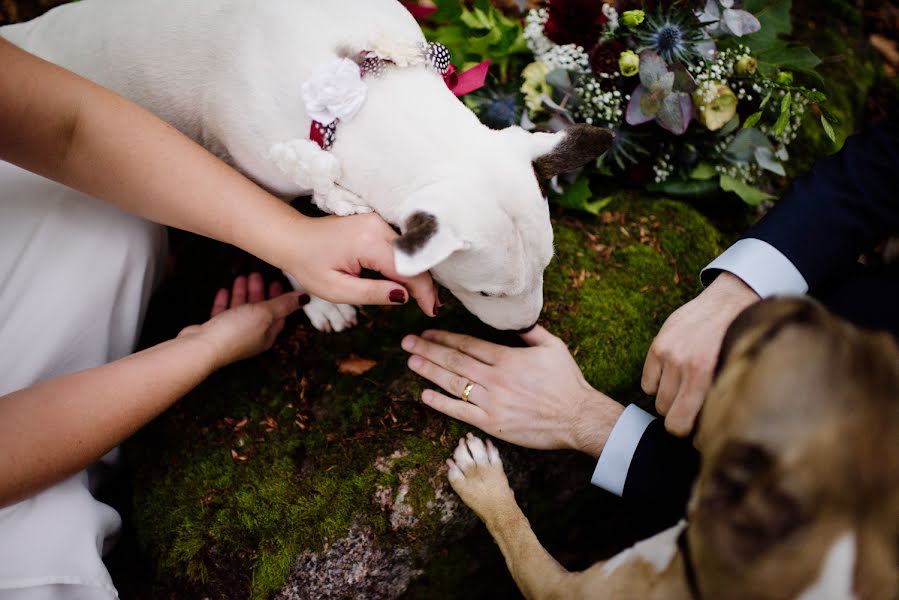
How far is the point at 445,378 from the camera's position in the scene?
93.2 inches

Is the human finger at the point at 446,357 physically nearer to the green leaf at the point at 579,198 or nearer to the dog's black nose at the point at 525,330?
the dog's black nose at the point at 525,330

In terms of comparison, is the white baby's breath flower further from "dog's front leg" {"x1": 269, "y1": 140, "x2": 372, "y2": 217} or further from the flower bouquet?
the flower bouquet

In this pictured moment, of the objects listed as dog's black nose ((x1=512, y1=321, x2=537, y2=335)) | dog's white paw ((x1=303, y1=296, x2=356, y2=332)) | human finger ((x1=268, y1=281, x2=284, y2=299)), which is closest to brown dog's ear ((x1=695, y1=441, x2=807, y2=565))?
dog's black nose ((x1=512, y1=321, x2=537, y2=335))

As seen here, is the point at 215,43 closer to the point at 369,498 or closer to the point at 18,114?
the point at 18,114

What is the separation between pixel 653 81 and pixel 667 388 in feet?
4.33

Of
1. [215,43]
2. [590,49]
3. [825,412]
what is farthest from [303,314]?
[825,412]

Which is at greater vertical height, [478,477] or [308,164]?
[308,164]

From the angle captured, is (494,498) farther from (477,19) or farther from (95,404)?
(477,19)

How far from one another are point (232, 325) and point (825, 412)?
2.01 m

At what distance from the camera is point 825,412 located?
1.22 meters

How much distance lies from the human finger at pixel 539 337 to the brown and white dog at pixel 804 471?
3.43 ft

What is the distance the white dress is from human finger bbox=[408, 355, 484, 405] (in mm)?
1183

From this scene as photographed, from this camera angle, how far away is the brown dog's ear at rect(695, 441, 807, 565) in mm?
1191

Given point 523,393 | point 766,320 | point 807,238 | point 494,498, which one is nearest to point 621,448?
point 523,393
